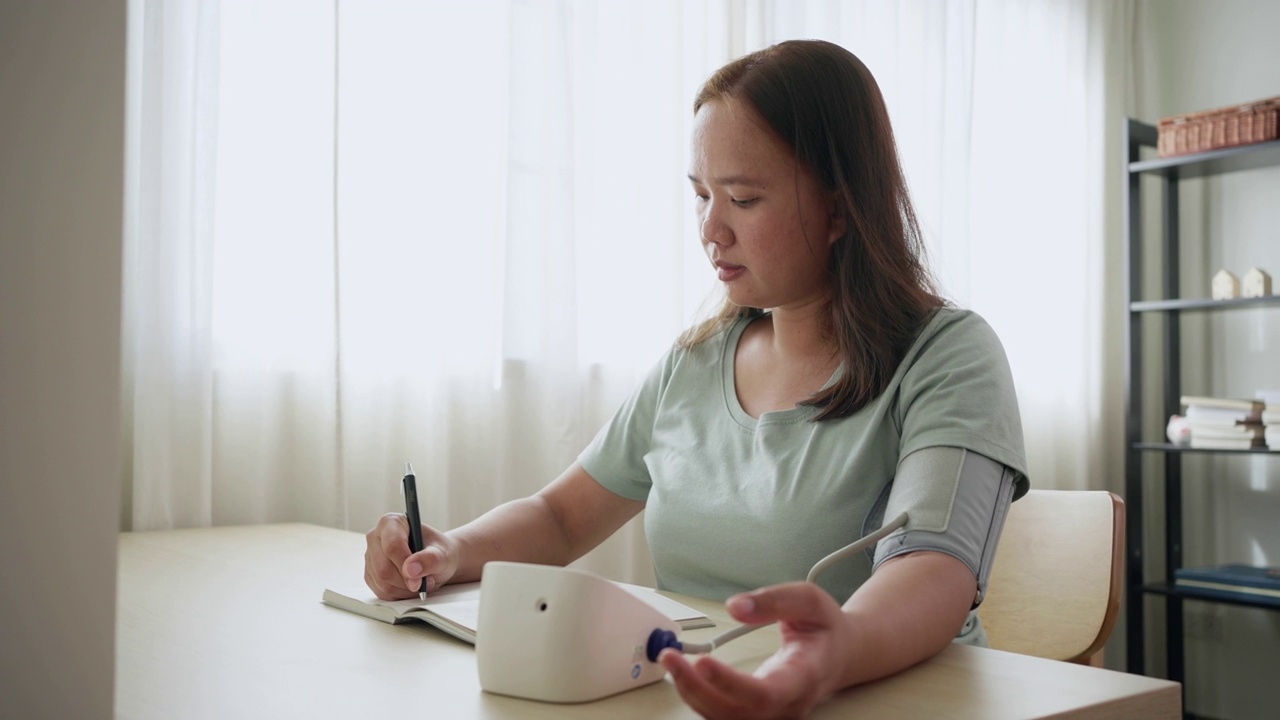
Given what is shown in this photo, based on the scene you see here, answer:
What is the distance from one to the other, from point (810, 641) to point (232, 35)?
1504mm

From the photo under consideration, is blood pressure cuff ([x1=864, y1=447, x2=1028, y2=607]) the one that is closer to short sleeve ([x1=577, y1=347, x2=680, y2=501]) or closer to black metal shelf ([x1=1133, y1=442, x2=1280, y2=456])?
short sleeve ([x1=577, y1=347, x2=680, y2=501])

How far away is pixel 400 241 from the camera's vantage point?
195cm

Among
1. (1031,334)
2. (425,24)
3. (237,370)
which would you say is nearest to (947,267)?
(1031,334)

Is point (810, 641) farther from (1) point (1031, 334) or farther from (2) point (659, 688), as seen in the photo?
(1) point (1031, 334)

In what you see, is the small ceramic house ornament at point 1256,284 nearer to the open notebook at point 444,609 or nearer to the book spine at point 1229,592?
the book spine at point 1229,592

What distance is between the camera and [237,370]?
1.75m

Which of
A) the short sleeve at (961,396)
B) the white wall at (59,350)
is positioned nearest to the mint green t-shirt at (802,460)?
the short sleeve at (961,396)

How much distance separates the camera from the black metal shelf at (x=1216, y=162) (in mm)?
2945

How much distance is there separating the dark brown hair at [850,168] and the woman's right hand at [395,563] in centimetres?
43

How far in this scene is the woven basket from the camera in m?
2.93

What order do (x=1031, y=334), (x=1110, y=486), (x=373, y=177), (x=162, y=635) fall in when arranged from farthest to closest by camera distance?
(x=1110, y=486), (x=1031, y=334), (x=373, y=177), (x=162, y=635)

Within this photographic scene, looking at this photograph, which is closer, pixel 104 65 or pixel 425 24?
pixel 104 65

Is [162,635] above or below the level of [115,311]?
below

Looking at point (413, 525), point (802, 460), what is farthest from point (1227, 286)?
point (413, 525)
